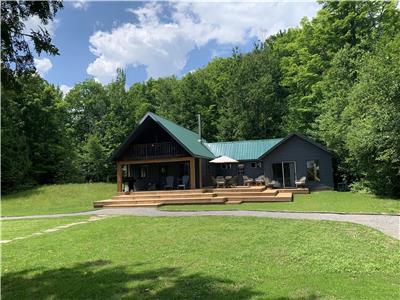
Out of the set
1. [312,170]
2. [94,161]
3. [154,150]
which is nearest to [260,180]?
[312,170]

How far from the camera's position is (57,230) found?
39.5 feet

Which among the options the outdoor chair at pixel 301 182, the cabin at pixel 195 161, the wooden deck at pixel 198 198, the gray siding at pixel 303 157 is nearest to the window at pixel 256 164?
the cabin at pixel 195 161

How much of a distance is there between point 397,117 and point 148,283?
16.1 m

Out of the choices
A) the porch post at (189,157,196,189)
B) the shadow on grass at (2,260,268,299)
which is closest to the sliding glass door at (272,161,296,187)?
the porch post at (189,157,196,189)

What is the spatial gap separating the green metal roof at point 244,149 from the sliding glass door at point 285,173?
166 centimetres

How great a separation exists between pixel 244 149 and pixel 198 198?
10.2 m

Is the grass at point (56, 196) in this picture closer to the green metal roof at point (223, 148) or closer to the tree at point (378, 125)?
the green metal roof at point (223, 148)

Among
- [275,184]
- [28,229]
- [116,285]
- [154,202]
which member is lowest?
[116,285]

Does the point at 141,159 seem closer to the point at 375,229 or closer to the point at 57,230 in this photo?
the point at 57,230

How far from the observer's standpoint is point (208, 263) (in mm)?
7035

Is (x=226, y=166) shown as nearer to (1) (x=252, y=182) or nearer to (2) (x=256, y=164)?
(2) (x=256, y=164)

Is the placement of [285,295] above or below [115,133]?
below

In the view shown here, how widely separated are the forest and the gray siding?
877 mm

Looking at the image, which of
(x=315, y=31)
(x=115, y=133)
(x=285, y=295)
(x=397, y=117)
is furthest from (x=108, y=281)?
(x=115, y=133)
